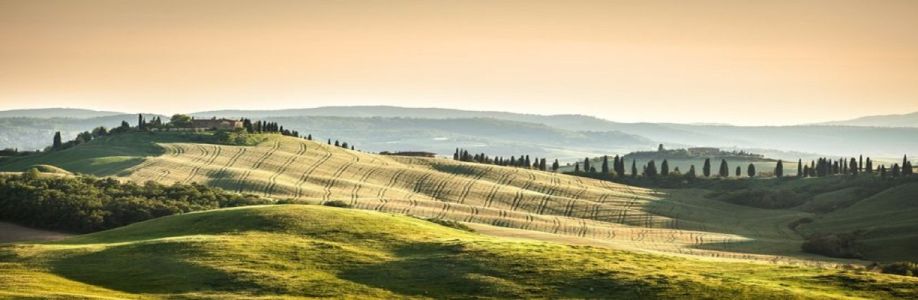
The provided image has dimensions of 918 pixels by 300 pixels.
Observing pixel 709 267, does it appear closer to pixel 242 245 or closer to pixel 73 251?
pixel 242 245

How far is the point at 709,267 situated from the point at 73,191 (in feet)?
286

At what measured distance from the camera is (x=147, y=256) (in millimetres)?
82812

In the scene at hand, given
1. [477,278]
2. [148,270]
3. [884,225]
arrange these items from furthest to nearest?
[884,225] < [148,270] < [477,278]

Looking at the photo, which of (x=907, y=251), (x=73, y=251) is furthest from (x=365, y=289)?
(x=907, y=251)

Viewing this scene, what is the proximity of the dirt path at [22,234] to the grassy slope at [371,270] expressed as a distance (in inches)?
1158

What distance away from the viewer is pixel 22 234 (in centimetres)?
12700

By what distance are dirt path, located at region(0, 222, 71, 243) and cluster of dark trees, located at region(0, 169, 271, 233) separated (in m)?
2.23

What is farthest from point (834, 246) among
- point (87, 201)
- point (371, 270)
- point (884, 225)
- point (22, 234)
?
point (22, 234)

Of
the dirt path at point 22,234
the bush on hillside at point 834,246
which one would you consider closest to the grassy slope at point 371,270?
the dirt path at point 22,234

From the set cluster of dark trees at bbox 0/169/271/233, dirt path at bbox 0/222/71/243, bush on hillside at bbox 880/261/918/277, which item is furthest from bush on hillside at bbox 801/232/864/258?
dirt path at bbox 0/222/71/243

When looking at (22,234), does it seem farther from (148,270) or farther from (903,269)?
(903,269)

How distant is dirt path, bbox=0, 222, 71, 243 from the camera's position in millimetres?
121444

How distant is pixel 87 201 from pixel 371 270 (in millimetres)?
68419

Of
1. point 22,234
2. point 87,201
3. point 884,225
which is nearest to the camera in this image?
point 22,234
